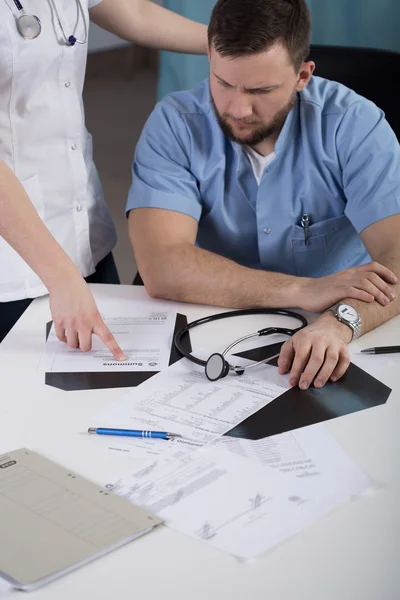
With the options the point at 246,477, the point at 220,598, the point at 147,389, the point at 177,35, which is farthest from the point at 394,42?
the point at 220,598

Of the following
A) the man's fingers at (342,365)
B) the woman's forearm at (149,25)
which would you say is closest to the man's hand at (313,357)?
the man's fingers at (342,365)

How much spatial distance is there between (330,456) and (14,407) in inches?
19.4

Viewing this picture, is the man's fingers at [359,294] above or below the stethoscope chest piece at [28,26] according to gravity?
below

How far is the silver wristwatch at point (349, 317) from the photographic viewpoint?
58.6 inches

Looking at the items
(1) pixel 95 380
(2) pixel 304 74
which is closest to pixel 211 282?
(1) pixel 95 380

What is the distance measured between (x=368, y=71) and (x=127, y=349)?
1.09 m

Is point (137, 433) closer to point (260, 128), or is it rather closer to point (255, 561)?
point (255, 561)

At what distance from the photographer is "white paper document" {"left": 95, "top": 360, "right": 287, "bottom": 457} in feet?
3.79

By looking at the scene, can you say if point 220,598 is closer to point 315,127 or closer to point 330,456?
point 330,456

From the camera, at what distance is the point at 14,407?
126cm

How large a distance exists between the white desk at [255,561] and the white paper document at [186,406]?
4 cm

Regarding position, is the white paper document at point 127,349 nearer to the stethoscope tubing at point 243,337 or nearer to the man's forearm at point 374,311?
the stethoscope tubing at point 243,337

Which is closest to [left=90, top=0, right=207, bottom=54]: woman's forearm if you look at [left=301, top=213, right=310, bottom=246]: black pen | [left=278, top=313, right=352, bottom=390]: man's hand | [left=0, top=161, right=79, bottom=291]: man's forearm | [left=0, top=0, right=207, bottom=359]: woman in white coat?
[left=0, top=0, right=207, bottom=359]: woman in white coat

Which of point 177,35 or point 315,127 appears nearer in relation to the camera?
point 315,127
